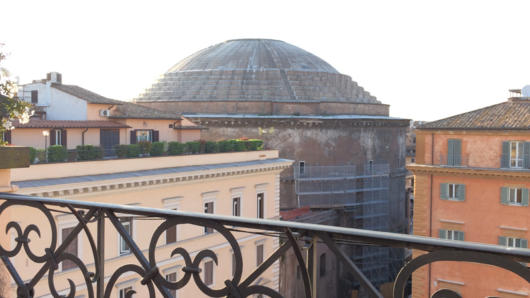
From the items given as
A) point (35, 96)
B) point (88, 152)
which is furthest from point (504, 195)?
point (35, 96)

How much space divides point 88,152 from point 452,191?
1281 cm

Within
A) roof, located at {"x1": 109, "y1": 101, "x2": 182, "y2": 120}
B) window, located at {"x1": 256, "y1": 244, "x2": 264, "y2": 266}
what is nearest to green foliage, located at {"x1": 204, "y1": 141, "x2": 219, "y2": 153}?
window, located at {"x1": 256, "y1": 244, "x2": 264, "y2": 266}

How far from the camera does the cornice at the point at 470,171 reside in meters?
21.1

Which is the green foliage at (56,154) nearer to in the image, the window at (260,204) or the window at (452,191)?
the window at (260,204)

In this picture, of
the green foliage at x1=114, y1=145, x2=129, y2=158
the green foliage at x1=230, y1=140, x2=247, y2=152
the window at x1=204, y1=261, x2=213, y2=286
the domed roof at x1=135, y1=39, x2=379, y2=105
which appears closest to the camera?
the window at x1=204, y1=261, x2=213, y2=286

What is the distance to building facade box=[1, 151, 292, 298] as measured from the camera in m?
15.4

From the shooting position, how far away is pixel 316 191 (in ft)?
114

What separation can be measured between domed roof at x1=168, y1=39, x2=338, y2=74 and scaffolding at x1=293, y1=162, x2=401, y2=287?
33.8ft

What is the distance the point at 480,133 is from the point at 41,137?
15158 mm

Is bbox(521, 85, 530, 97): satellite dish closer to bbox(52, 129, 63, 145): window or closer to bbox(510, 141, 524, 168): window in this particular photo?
bbox(510, 141, 524, 168): window

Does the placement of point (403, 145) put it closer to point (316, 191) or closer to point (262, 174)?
point (316, 191)

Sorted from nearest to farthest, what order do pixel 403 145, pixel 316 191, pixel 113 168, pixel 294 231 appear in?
pixel 294 231, pixel 113 168, pixel 316 191, pixel 403 145

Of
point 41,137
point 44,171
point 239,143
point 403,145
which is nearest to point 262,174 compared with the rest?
point 239,143

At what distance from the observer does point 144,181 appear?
59.7ft
